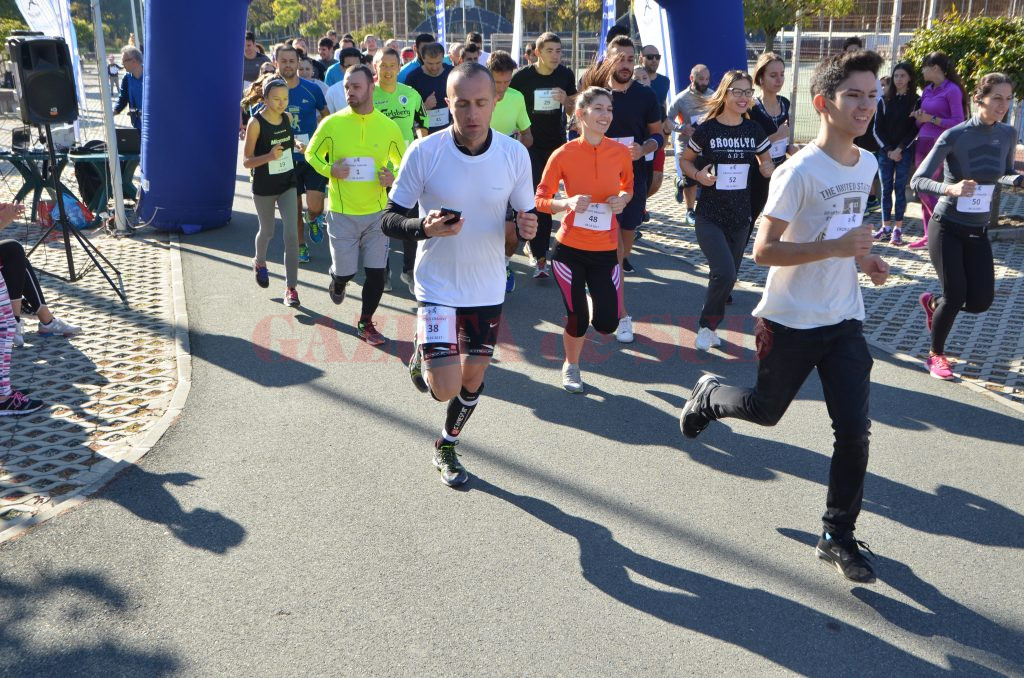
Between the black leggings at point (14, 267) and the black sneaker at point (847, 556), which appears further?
the black leggings at point (14, 267)

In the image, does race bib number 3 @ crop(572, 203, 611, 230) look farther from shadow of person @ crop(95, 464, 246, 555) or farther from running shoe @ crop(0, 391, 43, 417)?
running shoe @ crop(0, 391, 43, 417)

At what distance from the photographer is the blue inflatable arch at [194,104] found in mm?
10352

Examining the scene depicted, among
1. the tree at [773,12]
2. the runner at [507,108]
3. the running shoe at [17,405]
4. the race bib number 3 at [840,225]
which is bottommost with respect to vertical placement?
the running shoe at [17,405]

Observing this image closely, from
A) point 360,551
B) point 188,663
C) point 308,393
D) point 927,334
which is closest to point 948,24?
point 927,334

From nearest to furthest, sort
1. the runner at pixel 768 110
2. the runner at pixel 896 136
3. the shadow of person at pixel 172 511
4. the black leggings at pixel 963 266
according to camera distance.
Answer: the shadow of person at pixel 172 511 → the black leggings at pixel 963 266 → the runner at pixel 768 110 → the runner at pixel 896 136

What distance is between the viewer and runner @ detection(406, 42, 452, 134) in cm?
910

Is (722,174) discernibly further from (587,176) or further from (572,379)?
(572,379)

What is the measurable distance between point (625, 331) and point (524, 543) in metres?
3.31

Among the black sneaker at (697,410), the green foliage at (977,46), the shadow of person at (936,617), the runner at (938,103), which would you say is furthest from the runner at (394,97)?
the green foliage at (977,46)

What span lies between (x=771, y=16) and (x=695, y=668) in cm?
1956

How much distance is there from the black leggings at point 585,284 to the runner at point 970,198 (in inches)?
78.8

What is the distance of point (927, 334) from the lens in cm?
738

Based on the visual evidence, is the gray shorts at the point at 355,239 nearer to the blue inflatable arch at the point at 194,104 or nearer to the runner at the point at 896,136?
the blue inflatable arch at the point at 194,104

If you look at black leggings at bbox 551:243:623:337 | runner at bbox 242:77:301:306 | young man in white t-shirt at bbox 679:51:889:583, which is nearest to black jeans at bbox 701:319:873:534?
young man in white t-shirt at bbox 679:51:889:583
